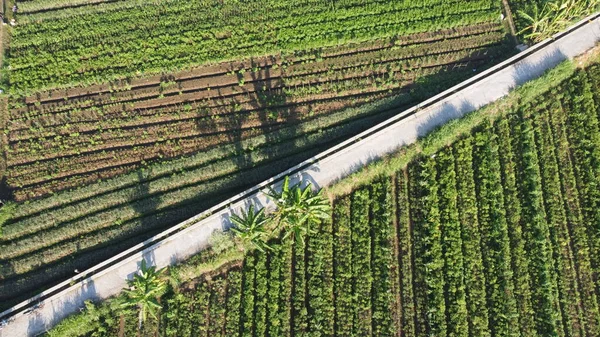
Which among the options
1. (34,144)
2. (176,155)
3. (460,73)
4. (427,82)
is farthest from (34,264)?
(460,73)

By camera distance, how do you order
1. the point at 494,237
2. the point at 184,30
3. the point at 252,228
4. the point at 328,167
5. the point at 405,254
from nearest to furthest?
the point at 252,228, the point at 405,254, the point at 494,237, the point at 328,167, the point at 184,30

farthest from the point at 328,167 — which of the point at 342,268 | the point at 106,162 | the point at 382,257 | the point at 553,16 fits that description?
the point at 553,16

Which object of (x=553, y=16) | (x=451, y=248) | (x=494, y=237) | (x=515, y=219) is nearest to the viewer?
(x=451, y=248)

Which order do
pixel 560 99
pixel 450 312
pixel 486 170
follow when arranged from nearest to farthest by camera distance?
pixel 450 312 < pixel 486 170 < pixel 560 99

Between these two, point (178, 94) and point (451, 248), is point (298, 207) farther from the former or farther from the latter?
point (178, 94)

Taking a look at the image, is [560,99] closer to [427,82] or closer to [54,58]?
[427,82]

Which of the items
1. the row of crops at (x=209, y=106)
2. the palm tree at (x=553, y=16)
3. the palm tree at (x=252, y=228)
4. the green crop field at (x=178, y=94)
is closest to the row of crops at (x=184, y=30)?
the green crop field at (x=178, y=94)

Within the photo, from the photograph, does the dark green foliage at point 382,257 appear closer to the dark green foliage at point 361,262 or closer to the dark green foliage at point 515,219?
the dark green foliage at point 361,262
